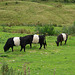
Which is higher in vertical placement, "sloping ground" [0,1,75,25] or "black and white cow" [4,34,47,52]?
"black and white cow" [4,34,47,52]

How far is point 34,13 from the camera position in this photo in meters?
52.4

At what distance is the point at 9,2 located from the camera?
188ft

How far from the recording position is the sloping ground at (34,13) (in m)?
47.6

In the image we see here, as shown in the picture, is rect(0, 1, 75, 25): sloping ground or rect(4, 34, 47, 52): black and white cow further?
rect(0, 1, 75, 25): sloping ground

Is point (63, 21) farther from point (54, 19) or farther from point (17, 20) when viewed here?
point (17, 20)

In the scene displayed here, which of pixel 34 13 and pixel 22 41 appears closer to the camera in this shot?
pixel 22 41

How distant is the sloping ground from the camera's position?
1874 inches

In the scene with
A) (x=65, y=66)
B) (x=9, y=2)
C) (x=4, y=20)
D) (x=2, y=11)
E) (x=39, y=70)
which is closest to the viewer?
(x=39, y=70)

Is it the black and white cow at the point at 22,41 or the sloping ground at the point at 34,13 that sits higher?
the black and white cow at the point at 22,41

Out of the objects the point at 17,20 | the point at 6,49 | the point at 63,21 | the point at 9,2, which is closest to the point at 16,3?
the point at 9,2

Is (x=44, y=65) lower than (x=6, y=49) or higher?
higher

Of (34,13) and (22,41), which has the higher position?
(22,41)

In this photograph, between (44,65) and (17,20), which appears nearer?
(44,65)

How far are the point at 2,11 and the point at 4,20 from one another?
5.11m
